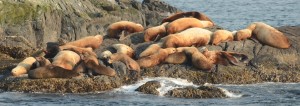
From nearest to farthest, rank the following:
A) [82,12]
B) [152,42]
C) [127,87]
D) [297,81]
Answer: [127,87] < [297,81] < [152,42] < [82,12]

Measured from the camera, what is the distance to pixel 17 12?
27062 mm

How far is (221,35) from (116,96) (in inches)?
176

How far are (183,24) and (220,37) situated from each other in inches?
50.2

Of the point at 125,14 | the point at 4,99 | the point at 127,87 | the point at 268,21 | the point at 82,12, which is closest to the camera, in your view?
the point at 4,99

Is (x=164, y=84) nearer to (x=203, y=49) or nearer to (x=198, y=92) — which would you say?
(x=198, y=92)

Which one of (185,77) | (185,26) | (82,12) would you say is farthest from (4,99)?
(82,12)

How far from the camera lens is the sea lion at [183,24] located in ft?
70.4

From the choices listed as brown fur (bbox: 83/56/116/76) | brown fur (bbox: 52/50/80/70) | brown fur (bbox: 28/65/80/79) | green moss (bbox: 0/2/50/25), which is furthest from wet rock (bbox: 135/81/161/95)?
green moss (bbox: 0/2/50/25)

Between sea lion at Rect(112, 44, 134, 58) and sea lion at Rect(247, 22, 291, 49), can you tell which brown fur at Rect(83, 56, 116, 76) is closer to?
sea lion at Rect(112, 44, 134, 58)

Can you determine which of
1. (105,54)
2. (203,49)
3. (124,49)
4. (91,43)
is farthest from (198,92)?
(91,43)

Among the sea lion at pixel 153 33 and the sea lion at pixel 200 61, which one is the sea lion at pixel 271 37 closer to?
the sea lion at pixel 200 61

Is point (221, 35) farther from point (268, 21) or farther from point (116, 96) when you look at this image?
point (268, 21)

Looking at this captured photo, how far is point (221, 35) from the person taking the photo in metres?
20.9

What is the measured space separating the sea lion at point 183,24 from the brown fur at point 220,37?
103 centimetres
